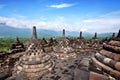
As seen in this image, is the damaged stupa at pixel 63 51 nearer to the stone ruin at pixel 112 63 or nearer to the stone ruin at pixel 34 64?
the stone ruin at pixel 34 64

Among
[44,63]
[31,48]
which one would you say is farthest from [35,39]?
[44,63]

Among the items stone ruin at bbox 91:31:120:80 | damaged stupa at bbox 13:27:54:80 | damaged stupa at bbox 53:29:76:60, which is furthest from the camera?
damaged stupa at bbox 53:29:76:60

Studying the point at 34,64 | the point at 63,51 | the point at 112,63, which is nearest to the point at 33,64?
the point at 34,64

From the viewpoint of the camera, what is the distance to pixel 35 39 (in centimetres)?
1511

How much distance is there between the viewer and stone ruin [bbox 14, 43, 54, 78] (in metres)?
13.0

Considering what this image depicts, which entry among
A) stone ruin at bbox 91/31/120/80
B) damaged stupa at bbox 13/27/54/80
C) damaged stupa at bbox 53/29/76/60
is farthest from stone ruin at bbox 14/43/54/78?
stone ruin at bbox 91/31/120/80

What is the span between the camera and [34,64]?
43.3 ft

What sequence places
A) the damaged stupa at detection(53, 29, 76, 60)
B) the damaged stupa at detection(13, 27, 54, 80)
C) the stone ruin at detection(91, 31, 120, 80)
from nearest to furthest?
the stone ruin at detection(91, 31, 120, 80)
the damaged stupa at detection(13, 27, 54, 80)
the damaged stupa at detection(53, 29, 76, 60)

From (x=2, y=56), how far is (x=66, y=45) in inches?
514

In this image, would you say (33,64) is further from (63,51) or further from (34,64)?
(63,51)

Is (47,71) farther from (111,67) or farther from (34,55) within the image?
(111,67)

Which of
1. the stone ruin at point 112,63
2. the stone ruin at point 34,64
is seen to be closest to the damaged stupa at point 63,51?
the stone ruin at point 34,64

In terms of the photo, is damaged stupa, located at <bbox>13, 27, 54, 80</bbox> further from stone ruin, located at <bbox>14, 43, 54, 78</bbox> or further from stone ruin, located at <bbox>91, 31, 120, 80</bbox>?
stone ruin, located at <bbox>91, 31, 120, 80</bbox>

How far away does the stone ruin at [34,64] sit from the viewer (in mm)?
12976
